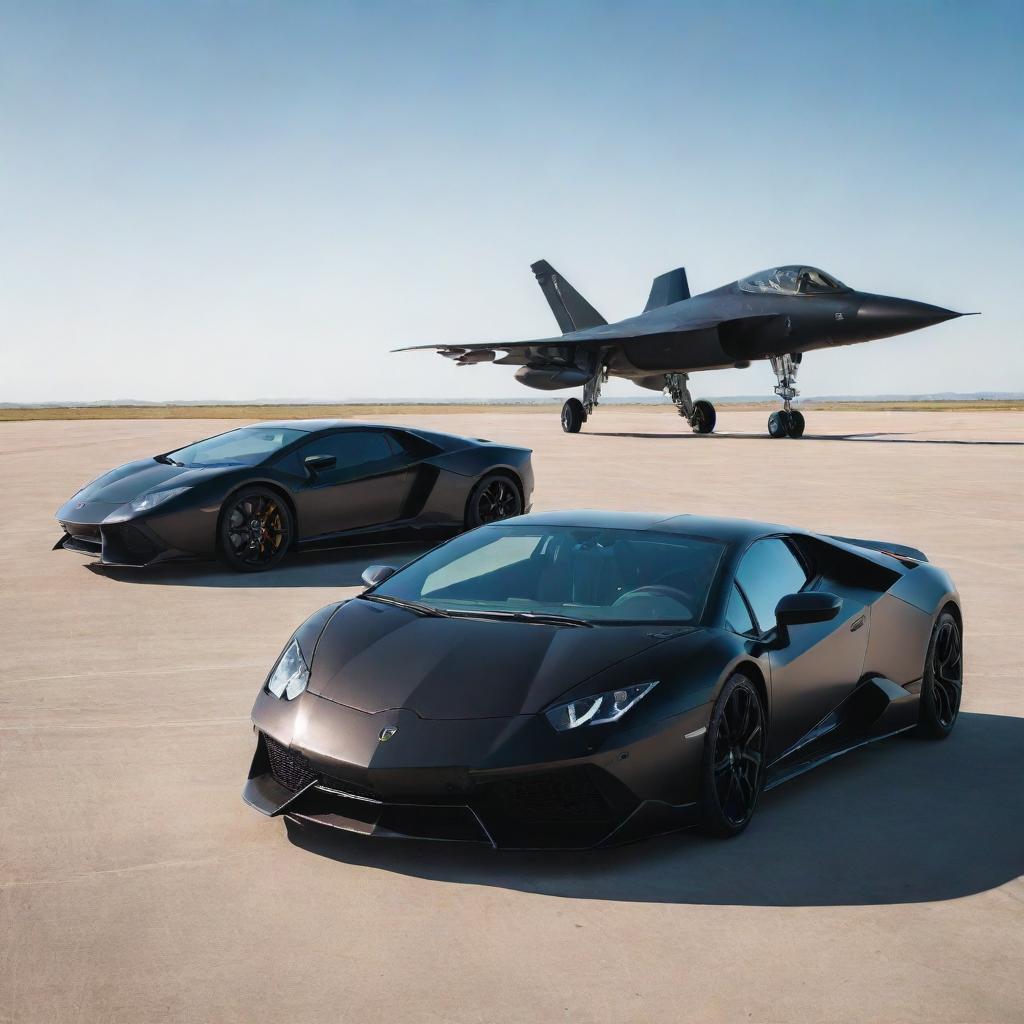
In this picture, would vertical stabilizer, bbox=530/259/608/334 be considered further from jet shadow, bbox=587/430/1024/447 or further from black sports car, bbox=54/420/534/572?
black sports car, bbox=54/420/534/572

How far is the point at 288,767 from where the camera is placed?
447cm

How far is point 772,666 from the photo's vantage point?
193 inches

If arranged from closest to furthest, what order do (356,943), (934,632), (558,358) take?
(356,943), (934,632), (558,358)

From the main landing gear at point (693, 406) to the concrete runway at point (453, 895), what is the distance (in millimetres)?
29569

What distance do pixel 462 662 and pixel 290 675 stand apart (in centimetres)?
70

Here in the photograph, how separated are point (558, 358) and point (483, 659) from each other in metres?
33.9

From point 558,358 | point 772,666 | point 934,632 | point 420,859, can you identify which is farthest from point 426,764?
point 558,358

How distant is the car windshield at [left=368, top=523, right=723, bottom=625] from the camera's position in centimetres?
501

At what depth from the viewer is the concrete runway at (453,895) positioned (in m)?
3.26

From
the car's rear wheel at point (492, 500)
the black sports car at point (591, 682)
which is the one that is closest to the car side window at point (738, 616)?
the black sports car at point (591, 682)

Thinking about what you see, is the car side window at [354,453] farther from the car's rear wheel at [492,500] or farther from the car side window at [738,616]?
the car side window at [738,616]

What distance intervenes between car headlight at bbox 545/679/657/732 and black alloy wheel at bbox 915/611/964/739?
7.04ft

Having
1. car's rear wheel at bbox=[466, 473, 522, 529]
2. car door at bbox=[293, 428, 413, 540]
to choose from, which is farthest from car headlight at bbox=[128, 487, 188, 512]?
car's rear wheel at bbox=[466, 473, 522, 529]

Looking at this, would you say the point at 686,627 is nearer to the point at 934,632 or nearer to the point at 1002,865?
the point at 1002,865
